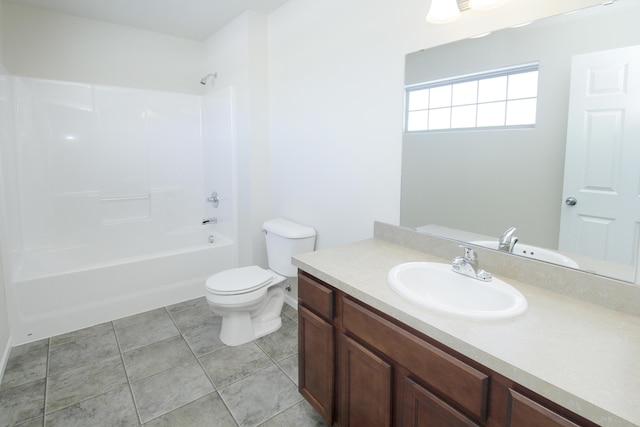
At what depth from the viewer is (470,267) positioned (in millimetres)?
1378

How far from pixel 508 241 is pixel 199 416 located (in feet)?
5.66

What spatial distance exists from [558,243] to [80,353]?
284 cm

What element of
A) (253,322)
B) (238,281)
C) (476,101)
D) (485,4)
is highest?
(485,4)

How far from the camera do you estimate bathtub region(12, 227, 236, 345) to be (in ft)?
8.01

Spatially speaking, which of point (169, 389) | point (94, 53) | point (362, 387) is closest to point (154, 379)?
point (169, 389)

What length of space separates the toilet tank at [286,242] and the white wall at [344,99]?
0.31 feet

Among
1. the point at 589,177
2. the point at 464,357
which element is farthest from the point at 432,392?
the point at 589,177

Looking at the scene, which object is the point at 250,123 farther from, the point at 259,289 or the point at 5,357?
the point at 5,357

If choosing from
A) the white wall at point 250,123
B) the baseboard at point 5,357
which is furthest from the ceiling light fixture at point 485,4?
the baseboard at point 5,357

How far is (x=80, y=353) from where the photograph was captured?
2.28m

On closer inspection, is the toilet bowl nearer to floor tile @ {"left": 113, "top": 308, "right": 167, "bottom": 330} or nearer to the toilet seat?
the toilet seat

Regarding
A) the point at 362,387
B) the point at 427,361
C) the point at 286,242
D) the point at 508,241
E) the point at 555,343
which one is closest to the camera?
the point at 555,343

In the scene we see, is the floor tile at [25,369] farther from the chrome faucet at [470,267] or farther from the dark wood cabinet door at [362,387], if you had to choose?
the chrome faucet at [470,267]

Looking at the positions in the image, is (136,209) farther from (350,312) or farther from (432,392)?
(432,392)
